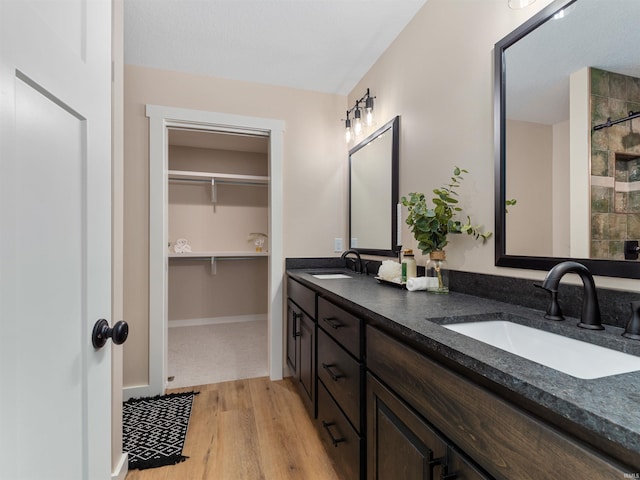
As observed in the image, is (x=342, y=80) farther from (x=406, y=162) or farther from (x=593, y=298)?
(x=593, y=298)

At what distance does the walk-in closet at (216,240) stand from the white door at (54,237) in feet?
8.82

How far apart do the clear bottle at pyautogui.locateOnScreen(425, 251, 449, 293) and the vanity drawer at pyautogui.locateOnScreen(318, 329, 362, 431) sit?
529 mm

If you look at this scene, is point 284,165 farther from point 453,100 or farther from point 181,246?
point 181,246

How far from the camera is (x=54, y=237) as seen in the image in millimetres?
665

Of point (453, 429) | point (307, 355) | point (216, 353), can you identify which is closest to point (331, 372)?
point (307, 355)

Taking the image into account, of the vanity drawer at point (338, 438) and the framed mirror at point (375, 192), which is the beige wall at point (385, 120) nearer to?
the framed mirror at point (375, 192)

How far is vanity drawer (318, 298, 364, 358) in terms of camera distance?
3.90 feet

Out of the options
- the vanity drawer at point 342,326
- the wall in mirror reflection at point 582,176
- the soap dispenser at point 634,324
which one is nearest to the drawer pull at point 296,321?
the vanity drawer at point 342,326

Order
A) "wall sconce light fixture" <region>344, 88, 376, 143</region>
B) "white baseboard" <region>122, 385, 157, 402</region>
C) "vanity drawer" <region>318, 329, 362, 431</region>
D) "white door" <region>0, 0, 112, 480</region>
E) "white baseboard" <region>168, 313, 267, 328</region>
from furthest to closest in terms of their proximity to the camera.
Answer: "white baseboard" <region>168, 313, 267, 328</region> < "wall sconce light fixture" <region>344, 88, 376, 143</region> < "white baseboard" <region>122, 385, 157, 402</region> < "vanity drawer" <region>318, 329, 362, 431</region> < "white door" <region>0, 0, 112, 480</region>

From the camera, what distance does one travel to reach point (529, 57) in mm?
1169

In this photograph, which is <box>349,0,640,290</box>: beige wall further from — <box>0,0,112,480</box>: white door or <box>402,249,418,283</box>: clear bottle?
<box>0,0,112,480</box>: white door

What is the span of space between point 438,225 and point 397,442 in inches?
36.5

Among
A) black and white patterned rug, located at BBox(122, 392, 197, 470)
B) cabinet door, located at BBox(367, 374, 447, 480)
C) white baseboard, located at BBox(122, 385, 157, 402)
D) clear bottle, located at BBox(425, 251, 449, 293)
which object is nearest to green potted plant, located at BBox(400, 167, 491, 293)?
clear bottle, located at BBox(425, 251, 449, 293)

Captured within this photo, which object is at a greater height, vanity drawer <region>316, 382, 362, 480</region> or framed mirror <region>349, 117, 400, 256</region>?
framed mirror <region>349, 117, 400, 256</region>
